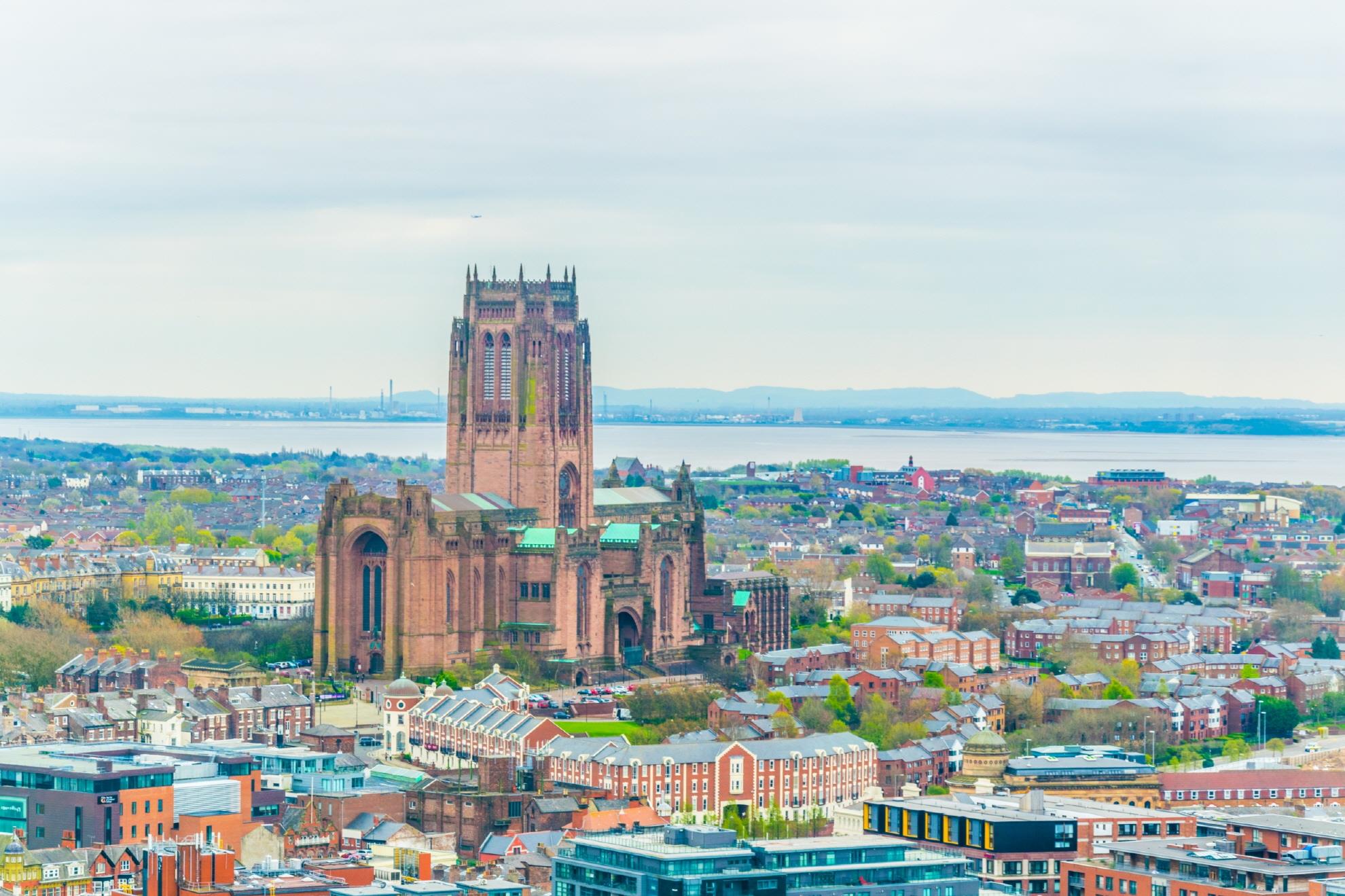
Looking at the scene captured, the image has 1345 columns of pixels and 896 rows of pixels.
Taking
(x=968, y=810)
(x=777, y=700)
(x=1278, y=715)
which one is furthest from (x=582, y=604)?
(x=968, y=810)

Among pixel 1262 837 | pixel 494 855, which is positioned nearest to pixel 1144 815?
pixel 1262 837

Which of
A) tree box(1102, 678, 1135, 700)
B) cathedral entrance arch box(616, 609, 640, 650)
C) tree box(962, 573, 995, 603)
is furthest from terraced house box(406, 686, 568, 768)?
tree box(962, 573, 995, 603)

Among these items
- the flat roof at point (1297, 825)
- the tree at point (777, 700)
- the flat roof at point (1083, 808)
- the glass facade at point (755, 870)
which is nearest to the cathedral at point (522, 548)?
the tree at point (777, 700)

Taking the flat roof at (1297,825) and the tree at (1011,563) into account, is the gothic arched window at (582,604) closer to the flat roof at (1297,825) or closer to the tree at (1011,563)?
the flat roof at (1297,825)

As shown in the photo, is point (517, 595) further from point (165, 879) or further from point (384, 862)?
point (165, 879)

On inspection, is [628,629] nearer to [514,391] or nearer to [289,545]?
[514,391]

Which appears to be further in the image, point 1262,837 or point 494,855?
point 494,855
